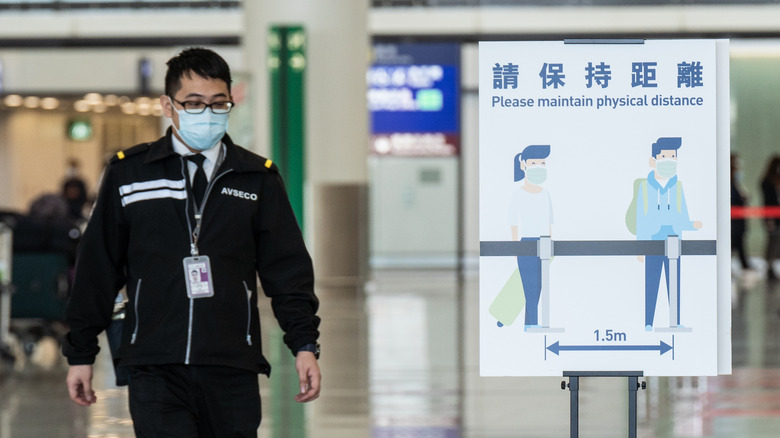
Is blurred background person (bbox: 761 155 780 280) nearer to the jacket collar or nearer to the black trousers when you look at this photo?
the jacket collar

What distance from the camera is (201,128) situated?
140 inches

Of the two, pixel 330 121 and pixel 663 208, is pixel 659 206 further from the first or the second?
pixel 330 121

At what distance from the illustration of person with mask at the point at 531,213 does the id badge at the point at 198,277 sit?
2.86 ft

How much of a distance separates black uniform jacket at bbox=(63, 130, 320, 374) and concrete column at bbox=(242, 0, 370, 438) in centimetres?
1153

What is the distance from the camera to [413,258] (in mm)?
21000

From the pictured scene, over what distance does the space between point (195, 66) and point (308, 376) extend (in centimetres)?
91

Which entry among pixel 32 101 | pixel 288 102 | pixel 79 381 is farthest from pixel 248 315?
pixel 32 101

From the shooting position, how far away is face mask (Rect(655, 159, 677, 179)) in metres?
3.71

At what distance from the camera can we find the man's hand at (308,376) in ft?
11.7

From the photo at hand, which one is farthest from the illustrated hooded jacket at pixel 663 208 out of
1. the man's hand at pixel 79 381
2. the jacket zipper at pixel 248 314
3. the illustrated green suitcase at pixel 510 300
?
the man's hand at pixel 79 381

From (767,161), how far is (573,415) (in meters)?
18.5

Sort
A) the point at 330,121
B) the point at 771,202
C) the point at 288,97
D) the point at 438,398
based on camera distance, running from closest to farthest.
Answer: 1. the point at 438,398
2. the point at 288,97
3. the point at 330,121
4. the point at 771,202

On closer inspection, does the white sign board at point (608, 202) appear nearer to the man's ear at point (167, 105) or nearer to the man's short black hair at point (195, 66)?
the man's short black hair at point (195, 66)

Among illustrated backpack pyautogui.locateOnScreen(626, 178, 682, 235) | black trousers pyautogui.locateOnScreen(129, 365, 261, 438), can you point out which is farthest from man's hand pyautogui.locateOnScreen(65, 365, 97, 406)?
illustrated backpack pyautogui.locateOnScreen(626, 178, 682, 235)
